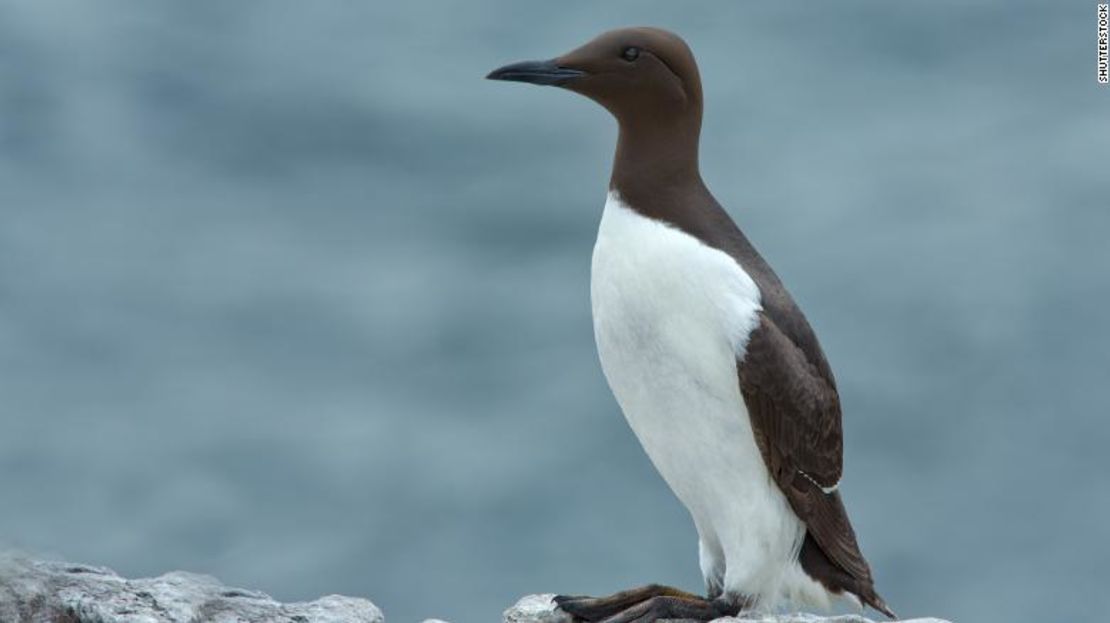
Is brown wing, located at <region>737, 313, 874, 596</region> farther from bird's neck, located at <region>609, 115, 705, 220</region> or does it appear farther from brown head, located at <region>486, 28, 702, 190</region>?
brown head, located at <region>486, 28, 702, 190</region>

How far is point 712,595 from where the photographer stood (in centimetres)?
729

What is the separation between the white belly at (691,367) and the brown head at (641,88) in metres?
0.22

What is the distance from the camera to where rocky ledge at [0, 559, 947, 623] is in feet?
19.1

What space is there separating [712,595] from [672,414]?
87 cm

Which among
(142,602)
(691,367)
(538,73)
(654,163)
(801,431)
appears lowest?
(142,602)

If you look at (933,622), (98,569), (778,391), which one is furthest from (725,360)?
(98,569)

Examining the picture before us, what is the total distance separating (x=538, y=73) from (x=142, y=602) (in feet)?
8.17

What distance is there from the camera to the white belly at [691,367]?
685 cm

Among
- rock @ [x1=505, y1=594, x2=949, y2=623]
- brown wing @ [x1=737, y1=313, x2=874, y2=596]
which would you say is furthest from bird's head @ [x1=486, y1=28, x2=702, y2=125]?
rock @ [x1=505, y1=594, x2=949, y2=623]

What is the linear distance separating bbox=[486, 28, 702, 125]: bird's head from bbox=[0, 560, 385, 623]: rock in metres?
2.16

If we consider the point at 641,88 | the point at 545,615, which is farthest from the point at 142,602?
the point at 641,88

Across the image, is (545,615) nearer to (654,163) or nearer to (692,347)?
(692,347)

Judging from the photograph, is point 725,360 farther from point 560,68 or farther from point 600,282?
point 560,68

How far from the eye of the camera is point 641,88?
703 cm
